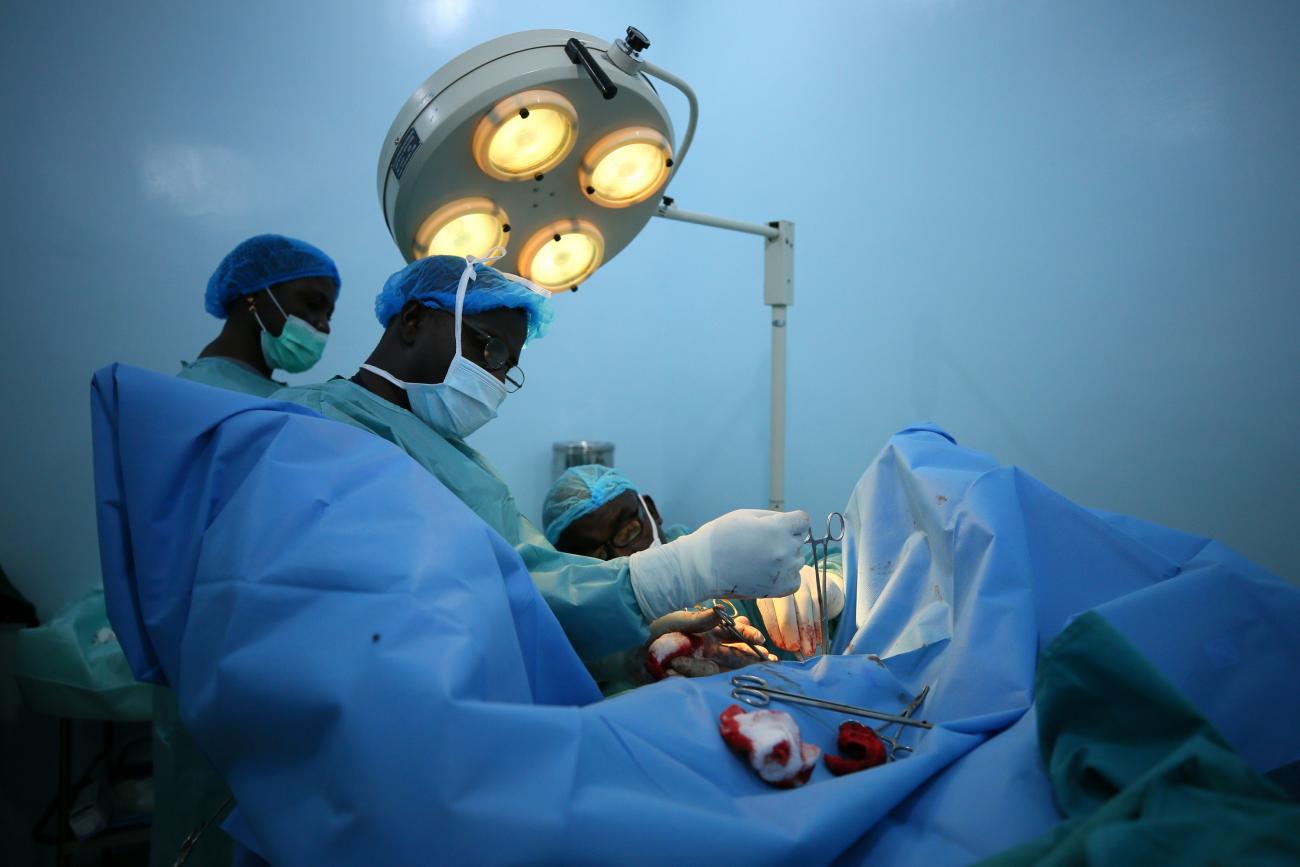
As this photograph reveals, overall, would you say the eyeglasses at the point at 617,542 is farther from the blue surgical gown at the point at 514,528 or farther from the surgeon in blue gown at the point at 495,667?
the surgeon in blue gown at the point at 495,667

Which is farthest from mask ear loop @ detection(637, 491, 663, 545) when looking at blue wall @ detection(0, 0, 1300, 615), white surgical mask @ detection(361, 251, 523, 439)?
blue wall @ detection(0, 0, 1300, 615)

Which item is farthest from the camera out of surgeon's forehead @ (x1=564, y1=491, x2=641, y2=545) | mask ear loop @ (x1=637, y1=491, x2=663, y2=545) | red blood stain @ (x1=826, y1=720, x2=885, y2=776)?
mask ear loop @ (x1=637, y1=491, x2=663, y2=545)

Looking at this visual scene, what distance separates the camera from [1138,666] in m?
0.56

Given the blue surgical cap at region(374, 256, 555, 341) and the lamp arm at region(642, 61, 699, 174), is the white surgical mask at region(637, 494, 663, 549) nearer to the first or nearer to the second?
the blue surgical cap at region(374, 256, 555, 341)

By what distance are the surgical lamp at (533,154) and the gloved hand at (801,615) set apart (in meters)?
0.80

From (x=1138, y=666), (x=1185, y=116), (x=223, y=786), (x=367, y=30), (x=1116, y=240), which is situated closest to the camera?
(x=1138, y=666)

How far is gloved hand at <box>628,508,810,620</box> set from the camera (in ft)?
3.52

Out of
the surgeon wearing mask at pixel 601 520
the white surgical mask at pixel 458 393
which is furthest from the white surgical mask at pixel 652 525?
the white surgical mask at pixel 458 393

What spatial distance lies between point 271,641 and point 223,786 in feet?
2.13

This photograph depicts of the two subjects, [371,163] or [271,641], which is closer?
[271,641]

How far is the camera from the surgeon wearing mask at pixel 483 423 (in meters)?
1.08

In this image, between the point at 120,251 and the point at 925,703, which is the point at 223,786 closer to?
the point at 925,703

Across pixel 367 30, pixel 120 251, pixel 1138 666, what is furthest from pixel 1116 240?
pixel 120 251

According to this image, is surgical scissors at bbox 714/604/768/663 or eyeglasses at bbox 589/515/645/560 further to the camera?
eyeglasses at bbox 589/515/645/560
